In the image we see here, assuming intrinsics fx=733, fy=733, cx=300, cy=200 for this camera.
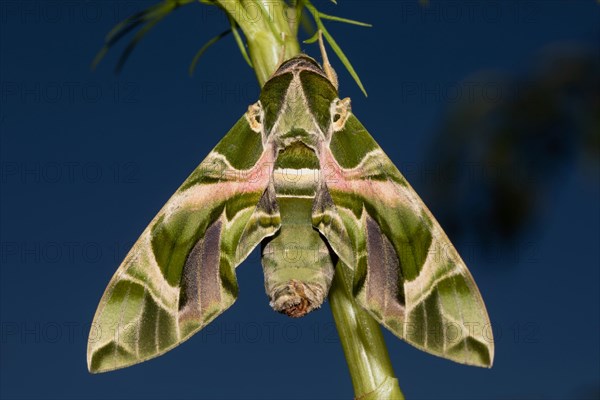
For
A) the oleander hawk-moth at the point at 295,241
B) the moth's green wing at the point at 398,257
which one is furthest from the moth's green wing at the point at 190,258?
the moth's green wing at the point at 398,257

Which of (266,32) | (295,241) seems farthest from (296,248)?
(266,32)

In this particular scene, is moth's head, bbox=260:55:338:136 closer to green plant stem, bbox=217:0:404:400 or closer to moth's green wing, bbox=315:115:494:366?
moth's green wing, bbox=315:115:494:366

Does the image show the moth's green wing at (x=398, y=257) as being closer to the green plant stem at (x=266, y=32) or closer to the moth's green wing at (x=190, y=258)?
the moth's green wing at (x=190, y=258)

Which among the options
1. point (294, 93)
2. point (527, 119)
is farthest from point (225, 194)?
point (527, 119)

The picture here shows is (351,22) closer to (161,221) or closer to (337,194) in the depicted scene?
(337,194)

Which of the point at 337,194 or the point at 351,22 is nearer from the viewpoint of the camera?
the point at 337,194

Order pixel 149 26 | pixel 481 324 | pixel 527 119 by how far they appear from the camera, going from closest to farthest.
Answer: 1. pixel 481 324
2. pixel 149 26
3. pixel 527 119
